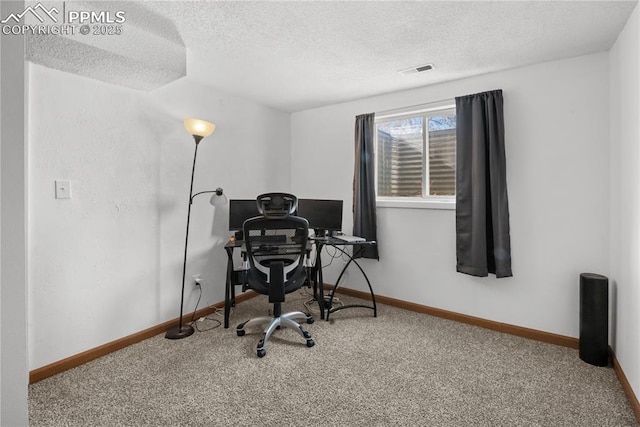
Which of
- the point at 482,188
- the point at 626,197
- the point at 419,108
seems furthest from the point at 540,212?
the point at 419,108

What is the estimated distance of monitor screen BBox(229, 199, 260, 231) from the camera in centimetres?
322

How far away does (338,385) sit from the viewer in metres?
2.00

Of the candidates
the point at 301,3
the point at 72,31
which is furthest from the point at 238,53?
the point at 72,31

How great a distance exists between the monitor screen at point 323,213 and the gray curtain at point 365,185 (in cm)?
34

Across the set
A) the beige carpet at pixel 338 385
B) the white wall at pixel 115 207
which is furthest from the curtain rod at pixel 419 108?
the beige carpet at pixel 338 385

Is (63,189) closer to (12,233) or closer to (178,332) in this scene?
(178,332)

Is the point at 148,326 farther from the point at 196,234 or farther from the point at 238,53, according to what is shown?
the point at 238,53

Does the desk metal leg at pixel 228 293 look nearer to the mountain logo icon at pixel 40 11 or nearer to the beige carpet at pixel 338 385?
the beige carpet at pixel 338 385

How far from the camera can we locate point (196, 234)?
10.3 feet

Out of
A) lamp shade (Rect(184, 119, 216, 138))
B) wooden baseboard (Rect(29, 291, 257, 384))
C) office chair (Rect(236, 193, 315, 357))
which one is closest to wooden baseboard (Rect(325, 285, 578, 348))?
office chair (Rect(236, 193, 315, 357))

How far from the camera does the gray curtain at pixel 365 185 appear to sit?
11.5 ft

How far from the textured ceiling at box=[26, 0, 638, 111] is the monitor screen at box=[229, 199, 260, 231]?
1.27 meters

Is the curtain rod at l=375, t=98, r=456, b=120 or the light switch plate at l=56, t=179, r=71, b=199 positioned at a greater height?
the curtain rod at l=375, t=98, r=456, b=120

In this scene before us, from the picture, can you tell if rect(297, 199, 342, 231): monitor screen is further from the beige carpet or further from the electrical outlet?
the electrical outlet
